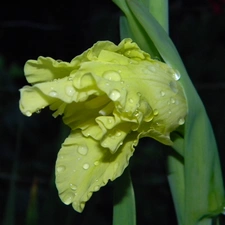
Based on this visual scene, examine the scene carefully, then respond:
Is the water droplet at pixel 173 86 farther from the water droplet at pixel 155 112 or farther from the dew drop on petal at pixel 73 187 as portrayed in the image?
the dew drop on petal at pixel 73 187

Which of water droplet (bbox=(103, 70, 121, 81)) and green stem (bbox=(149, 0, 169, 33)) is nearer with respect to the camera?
water droplet (bbox=(103, 70, 121, 81))

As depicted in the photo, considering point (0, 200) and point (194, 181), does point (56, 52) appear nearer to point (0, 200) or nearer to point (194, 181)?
point (0, 200)

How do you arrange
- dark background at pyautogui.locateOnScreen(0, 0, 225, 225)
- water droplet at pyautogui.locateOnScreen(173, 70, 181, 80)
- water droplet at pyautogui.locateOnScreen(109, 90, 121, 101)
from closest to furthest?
1. water droplet at pyautogui.locateOnScreen(109, 90, 121, 101)
2. water droplet at pyautogui.locateOnScreen(173, 70, 181, 80)
3. dark background at pyautogui.locateOnScreen(0, 0, 225, 225)

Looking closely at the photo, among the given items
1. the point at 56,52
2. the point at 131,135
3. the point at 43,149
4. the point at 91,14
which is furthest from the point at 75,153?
the point at 56,52

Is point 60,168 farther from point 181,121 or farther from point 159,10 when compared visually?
point 159,10

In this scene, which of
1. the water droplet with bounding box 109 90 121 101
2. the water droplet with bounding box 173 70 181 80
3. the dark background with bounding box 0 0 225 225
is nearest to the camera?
the water droplet with bounding box 109 90 121 101

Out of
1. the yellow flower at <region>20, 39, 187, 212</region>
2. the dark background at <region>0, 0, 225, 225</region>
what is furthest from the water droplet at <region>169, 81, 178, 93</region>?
the dark background at <region>0, 0, 225, 225</region>

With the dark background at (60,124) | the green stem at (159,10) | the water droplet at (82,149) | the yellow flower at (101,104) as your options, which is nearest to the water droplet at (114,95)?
the yellow flower at (101,104)

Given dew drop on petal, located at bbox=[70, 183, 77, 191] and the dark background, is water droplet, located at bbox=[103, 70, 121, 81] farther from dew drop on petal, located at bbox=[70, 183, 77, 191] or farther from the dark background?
the dark background
